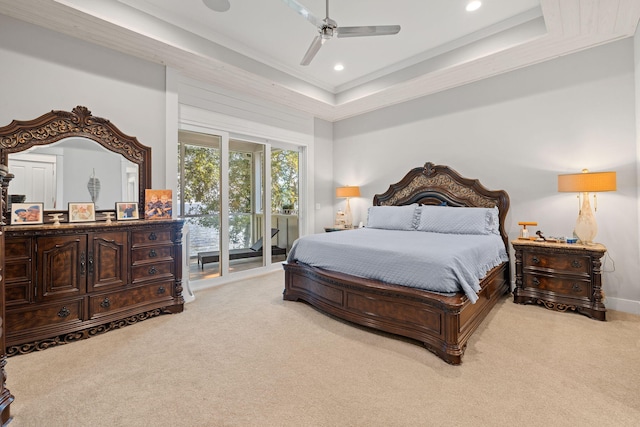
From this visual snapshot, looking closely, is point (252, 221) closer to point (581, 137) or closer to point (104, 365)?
point (104, 365)

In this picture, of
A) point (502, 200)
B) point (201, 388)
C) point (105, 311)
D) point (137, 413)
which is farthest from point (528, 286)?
point (105, 311)

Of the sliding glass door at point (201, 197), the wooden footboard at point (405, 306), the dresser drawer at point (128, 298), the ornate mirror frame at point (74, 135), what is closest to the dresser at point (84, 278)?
the dresser drawer at point (128, 298)

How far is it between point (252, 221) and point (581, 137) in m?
4.53

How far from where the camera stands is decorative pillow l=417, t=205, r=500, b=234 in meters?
3.65

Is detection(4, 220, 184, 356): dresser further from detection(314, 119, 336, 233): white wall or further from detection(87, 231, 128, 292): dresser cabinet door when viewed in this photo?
detection(314, 119, 336, 233): white wall

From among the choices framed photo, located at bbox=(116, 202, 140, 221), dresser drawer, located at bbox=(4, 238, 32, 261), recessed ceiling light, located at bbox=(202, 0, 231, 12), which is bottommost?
dresser drawer, located at bbox=(4, 238, 32, 261)

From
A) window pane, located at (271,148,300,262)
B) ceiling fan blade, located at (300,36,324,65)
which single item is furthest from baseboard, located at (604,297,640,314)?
window pane, located at (271,148,300,262)

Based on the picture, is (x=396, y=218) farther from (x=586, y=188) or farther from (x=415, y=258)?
(x=586, y=188)

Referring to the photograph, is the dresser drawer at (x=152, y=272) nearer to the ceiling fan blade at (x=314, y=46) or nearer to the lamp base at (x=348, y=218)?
the ceiling fan blade at (x=314, y=46)

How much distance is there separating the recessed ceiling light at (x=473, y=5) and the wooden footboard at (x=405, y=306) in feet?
8.98

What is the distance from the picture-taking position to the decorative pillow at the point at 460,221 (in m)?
3.65

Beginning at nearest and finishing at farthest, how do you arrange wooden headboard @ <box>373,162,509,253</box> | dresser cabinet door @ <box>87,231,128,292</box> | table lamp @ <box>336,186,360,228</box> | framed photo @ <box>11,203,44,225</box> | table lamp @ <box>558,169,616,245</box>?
framed photo @ <box>11,203,44,225</box>, dresser cabinet door @ <box>87,231,128,292</box>, table lamp @ <box>558,169,616,245</box>, wooden headboard @ <box>373,162,509,253</box>, table lamp @ <box>336,186,360,228</box>

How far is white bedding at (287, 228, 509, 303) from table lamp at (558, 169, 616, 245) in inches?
30.9

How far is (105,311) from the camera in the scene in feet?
8.84
